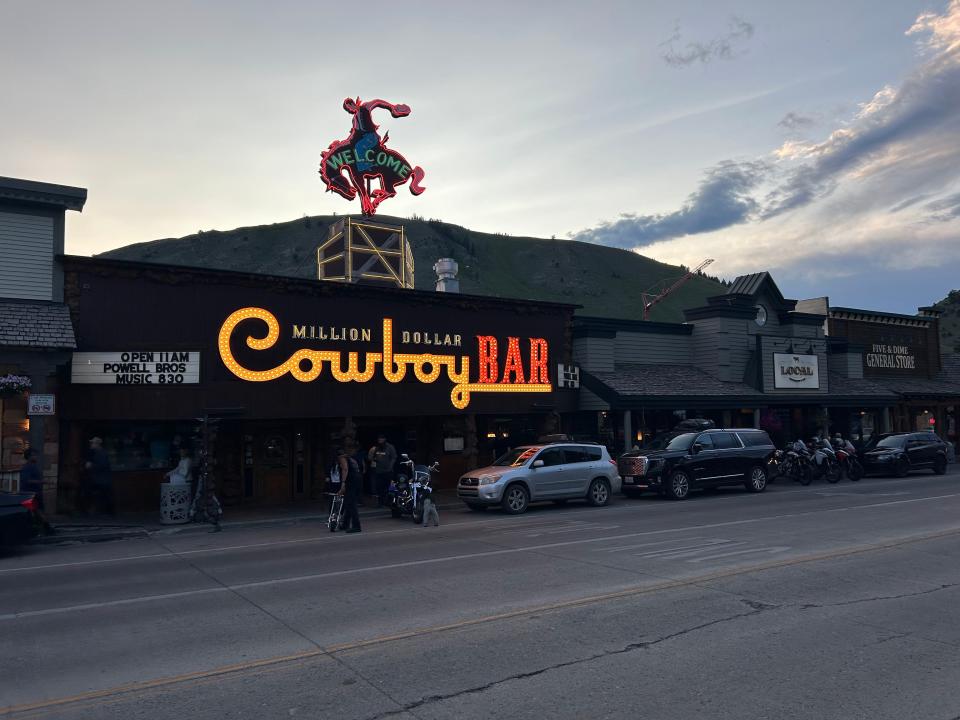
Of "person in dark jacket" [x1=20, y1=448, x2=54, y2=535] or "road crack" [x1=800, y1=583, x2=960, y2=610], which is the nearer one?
"road crack" [x1=800, y1=583, x2=960, y2=610]

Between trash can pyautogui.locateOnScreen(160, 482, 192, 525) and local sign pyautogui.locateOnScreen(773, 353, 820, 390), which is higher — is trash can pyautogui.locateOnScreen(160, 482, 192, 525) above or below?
below

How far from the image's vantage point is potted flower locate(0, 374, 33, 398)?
16.4 metres

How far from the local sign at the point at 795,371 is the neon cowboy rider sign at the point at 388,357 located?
11354mm

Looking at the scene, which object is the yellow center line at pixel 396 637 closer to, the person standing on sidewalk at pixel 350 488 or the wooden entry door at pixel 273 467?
the person standing on sidewalk at pixel 350 488

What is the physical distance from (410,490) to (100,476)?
24.4 ft

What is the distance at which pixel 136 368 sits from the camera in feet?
59.1

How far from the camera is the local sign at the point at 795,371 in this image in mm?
30703

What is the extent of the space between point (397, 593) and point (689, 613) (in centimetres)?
355

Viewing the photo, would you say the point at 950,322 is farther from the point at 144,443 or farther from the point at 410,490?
the point at 144,443

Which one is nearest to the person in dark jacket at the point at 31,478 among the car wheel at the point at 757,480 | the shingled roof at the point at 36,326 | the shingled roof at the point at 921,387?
the shingled roof at the point at 36,326

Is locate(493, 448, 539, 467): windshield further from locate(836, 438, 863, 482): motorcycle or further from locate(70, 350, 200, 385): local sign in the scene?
locate(836, 438, 863, 482): motorcycle

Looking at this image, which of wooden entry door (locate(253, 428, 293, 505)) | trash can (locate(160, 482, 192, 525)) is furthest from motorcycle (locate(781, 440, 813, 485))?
trash can (locate(160, 482, 192, 525))

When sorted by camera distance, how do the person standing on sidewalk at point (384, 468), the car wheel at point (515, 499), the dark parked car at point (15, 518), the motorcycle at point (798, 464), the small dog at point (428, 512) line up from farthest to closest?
the motorcycle at point (798, 464) < the person standing on sidewalk at point (384, 468) < the car wheel at point (515, 499) < the small dog at point (428, 512) < the dark parked car at point (15, 518)

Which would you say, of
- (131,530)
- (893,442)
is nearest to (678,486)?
(893,442)
